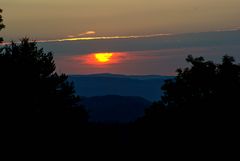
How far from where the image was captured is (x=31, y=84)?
1938 inches

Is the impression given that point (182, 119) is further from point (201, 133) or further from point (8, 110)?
point (8, 110)

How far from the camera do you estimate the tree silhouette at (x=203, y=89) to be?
47312mm

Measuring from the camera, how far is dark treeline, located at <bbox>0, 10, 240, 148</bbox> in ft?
149

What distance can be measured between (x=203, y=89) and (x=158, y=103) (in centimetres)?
362

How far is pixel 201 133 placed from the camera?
45438 millimetres

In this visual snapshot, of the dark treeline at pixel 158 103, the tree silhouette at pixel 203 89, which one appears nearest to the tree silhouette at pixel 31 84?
the dark treeline at pixel 158 103

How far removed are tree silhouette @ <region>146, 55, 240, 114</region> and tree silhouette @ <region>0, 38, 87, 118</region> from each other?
8.48m

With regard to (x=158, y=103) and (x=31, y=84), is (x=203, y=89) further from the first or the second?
(x=31, y=84)

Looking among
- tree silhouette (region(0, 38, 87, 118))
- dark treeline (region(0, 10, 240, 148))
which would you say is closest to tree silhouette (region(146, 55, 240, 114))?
dark treeline (region(0, 10, 240, 148))

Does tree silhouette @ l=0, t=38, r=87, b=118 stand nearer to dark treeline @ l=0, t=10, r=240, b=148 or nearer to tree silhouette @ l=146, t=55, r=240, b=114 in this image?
dark treeline @ l=0, t=10, r=240, b=148

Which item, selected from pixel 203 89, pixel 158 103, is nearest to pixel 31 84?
pixel 158 103

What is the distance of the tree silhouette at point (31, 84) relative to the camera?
148ft

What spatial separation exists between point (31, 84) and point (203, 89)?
42.8ft

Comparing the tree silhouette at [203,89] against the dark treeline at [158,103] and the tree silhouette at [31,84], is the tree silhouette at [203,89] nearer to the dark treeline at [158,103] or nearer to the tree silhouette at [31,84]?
the dark treeline at [158,103]
